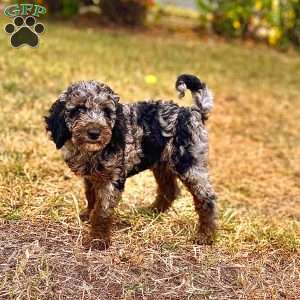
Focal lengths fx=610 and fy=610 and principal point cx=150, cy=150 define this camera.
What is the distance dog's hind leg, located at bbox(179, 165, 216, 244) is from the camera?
4523 mm

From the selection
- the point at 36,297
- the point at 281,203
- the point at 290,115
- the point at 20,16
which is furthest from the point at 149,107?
the point at 290,115

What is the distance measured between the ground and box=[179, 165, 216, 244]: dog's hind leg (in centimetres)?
12

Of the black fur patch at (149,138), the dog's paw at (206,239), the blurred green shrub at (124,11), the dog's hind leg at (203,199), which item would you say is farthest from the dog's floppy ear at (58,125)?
the blurred green shrub at (124,11)

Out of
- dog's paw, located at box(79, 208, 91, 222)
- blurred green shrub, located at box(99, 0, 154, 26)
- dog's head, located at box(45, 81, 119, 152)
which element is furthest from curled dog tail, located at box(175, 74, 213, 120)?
blurred green shrub, located at box(99, 0, 154, 26)

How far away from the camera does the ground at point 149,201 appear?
4.02 metres

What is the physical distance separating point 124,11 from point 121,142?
35.5 ft

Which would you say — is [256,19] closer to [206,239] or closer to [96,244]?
[206,239]

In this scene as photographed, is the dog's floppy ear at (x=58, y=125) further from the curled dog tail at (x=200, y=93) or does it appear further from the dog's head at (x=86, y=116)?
the curled dog tail at (x=200, y=93)

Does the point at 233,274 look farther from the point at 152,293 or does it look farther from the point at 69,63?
the point at 69,63

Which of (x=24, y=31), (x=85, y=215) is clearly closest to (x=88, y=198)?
(x=85, y=215)

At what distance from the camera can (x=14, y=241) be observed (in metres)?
4.28

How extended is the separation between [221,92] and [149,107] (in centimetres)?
559

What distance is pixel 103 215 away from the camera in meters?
4.31
